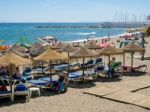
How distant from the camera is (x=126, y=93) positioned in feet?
36.1

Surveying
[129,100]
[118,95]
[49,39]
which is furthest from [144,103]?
[49,39]

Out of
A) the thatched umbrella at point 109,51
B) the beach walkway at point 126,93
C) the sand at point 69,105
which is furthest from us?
the thatched umbrella at point 109,51

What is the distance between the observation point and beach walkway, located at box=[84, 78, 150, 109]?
32.9 ft

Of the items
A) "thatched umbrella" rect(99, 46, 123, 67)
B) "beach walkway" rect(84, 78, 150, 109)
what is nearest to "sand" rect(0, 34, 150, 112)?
"beach walkway" rect(84, 78, 150, 109)

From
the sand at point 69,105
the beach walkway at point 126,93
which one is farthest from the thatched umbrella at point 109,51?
the sand at point 69,105

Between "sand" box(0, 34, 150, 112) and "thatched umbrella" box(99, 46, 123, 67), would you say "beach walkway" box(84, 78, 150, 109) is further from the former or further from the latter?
"thatched umbrella" box(99, 46, 123, 67)

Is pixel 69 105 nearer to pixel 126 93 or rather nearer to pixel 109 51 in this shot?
pixel 126 93

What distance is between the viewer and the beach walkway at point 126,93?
10039 mm

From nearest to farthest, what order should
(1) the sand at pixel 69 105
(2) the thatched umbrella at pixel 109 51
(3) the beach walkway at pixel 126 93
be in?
(1) the sand at pixel 69 105, (3) the beach walkway at pixel 126 93, (2) the thatched umbrella at pixel 109 51

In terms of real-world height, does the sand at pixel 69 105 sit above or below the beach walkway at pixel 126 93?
below

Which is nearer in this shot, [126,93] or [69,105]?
[69,105]

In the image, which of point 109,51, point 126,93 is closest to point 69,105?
point 126,93

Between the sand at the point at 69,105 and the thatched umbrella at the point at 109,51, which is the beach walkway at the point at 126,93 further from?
the thatched umbrella at the point at 109,51

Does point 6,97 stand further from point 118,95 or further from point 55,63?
point 55,63
